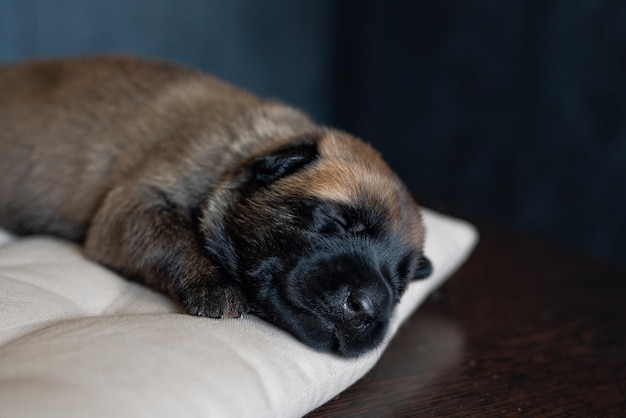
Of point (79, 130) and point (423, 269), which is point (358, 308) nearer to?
point (423, 269)

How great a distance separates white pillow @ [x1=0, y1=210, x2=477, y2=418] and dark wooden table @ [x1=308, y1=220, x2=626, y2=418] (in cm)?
13

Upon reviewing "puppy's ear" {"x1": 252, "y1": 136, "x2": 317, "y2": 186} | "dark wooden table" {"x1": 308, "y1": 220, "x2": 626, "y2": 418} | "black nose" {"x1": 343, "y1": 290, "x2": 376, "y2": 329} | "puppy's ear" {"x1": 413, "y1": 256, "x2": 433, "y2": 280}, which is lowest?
"dark wooden table" {"x1": 308, "y1": 220, "x2": 626, "y2": 418}

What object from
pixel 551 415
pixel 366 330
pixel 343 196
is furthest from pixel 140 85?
pixel 551 415

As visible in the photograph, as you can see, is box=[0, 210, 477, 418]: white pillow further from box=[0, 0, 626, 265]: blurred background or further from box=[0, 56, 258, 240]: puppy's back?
box=[0, 0, 626, 265]: blurred background

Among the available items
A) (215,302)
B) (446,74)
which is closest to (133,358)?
(215,302)

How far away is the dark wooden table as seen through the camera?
1.71 metres

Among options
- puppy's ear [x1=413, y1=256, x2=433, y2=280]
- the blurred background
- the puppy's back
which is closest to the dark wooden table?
puppy's ear [x1=413, y1=256, x2=433, y2=280]

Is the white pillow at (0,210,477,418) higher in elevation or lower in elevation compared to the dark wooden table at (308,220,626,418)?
higher

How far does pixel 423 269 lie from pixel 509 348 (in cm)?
40

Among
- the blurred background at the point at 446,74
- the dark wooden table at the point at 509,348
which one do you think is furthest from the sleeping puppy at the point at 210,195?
the blurred background at the point at 446,74

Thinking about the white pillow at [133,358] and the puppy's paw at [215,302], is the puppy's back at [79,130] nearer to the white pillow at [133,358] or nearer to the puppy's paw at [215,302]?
the white pillow at [133,358]

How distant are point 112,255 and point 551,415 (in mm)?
1213

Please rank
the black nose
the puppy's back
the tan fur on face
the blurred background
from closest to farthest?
the black nose
the tan fur on face
the puppy's back
the blurred background

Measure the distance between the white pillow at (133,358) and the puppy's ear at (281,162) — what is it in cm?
38
